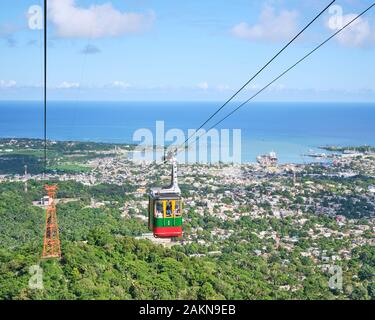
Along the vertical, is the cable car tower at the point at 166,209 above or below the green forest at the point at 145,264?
above

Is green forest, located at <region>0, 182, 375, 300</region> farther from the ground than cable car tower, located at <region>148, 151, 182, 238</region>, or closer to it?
closer to it

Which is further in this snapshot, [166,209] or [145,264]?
[145,264]

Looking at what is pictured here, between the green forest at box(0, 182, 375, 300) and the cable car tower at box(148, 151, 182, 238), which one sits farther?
the green forest at box(0, 182, 375, 300)

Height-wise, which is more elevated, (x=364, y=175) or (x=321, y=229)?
(x=364, y=175)

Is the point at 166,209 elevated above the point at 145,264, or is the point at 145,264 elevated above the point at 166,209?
the point at 166,209

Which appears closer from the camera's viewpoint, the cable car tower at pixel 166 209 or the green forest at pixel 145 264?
the cable car tower at pixel 166 209
